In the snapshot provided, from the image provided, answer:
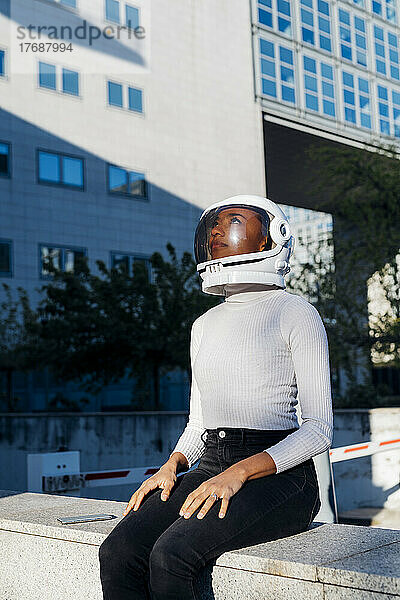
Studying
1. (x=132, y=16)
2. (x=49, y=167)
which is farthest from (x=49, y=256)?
(x=132, y=16)

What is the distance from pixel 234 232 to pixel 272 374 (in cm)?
63

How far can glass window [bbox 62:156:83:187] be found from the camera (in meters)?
30.6

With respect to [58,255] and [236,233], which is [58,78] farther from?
[236,233]

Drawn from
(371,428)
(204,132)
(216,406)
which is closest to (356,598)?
(216,406)

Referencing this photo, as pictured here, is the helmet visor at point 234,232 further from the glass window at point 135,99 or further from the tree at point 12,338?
the glass window at point 135,99

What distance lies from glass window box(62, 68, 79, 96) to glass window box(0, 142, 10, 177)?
3378 millimetres

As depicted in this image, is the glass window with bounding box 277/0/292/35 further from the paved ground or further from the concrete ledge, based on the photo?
the concrete ledge

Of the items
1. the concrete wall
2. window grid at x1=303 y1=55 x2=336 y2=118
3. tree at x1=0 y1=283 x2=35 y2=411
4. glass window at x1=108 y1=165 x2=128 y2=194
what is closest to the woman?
the concrete wall

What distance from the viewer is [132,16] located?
107 feet

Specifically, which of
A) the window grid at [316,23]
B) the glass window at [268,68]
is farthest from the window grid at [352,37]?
the glass window at [268,68]

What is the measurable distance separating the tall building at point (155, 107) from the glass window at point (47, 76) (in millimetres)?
63

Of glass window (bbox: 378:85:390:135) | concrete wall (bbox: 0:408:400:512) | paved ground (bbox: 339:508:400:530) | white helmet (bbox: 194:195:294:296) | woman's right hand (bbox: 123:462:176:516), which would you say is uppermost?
glass window (bbox: 378:85:390:135)

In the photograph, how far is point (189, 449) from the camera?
138 inches

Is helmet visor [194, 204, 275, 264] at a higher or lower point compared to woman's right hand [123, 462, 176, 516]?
higher
